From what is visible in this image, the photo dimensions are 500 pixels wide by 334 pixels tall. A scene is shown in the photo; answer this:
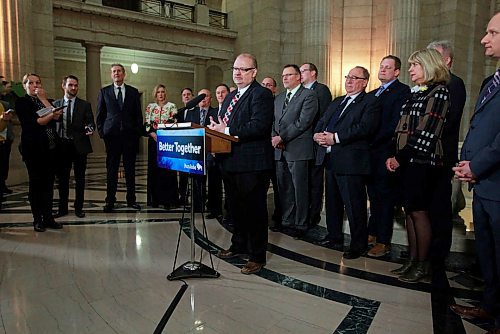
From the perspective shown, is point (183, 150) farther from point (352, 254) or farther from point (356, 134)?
point (352, 254)

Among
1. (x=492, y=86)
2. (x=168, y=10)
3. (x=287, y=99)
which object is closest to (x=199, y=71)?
(x=168, y=10)

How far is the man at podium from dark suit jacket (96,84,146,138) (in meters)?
2.37

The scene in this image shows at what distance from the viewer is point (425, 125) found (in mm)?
2543

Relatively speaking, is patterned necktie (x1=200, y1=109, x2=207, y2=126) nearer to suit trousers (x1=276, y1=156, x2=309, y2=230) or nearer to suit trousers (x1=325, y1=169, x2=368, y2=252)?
suit trousers (x1=276, y1=156, x2=309, y2=230)

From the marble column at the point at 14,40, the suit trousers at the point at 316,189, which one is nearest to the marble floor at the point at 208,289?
the suit trousers at the point at 316,189

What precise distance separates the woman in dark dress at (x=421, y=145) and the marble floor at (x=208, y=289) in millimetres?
319

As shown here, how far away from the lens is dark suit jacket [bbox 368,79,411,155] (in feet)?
10.7

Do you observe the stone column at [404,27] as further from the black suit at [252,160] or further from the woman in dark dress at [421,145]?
the black suit at [252,160]

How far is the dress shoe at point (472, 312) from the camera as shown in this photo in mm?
2168

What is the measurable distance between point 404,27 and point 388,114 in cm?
738

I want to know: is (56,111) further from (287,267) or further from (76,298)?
(287,267)

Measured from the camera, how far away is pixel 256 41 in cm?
1232

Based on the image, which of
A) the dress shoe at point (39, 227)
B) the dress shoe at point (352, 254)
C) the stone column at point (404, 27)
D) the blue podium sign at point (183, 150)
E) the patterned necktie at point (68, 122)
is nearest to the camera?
the blue podium sign at point (183, 150)

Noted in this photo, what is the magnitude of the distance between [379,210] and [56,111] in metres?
3.22
